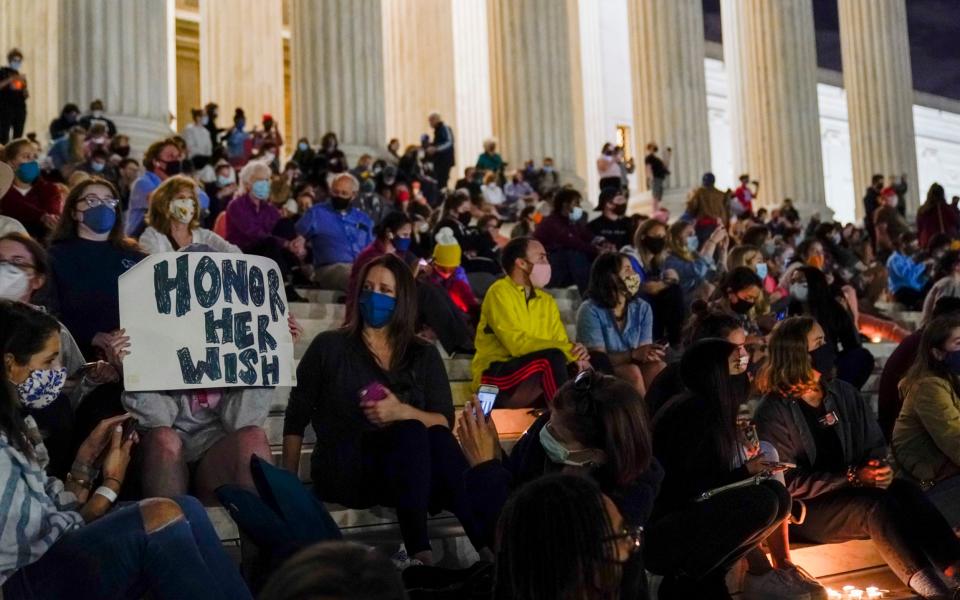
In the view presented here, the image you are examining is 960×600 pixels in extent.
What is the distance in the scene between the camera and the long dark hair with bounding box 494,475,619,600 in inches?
103

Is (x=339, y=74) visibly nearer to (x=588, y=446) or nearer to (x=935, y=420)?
(x=935, y=420)

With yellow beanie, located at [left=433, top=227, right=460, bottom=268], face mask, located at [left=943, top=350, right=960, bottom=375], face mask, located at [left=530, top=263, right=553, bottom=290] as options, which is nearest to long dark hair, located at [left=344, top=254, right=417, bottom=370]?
face mask, located at [left=530, top=263, right=553, bottom=290]

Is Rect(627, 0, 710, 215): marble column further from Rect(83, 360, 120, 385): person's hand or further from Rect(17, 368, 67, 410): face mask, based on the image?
Rect(17, 368, 67, 410): face mask

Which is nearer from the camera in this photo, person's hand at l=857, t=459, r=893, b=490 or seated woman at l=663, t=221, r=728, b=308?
person's hand at l=857, t=459, r=893, b=490

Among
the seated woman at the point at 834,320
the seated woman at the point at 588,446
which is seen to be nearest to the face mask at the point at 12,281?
the seated woman at the point at 588,446

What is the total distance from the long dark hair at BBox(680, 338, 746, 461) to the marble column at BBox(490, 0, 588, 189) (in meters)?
15.0

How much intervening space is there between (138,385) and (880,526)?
3.45m

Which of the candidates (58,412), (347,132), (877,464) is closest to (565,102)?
(347,132)

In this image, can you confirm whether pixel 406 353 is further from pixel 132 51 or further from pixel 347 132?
pixel 347 132

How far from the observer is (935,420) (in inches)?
262

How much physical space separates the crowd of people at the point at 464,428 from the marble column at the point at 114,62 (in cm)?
446

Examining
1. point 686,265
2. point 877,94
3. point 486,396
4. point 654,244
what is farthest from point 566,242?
point 877,94

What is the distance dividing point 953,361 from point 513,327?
96.0 inches

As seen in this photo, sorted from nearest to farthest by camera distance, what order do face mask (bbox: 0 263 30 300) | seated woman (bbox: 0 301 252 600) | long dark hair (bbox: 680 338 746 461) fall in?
seated woman (bbox: 0 301 252 600) < face mask (bbox: 0 263 30 300) < long dark hair (bbox: 680 338 746 461)
